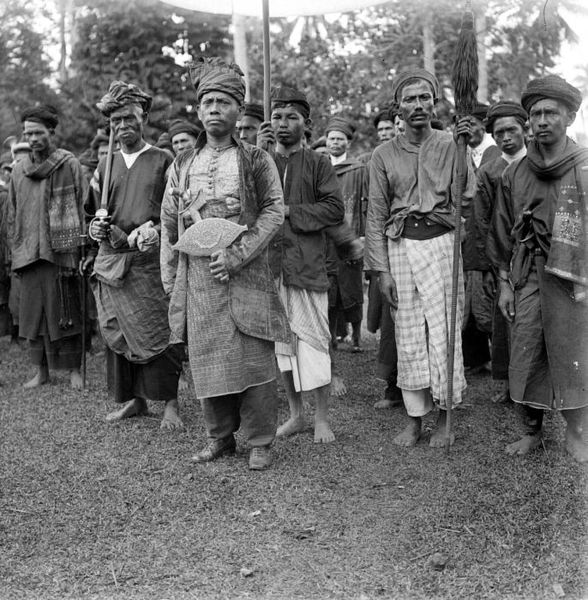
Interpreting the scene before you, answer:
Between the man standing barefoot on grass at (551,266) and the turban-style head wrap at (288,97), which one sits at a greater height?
the turban-style head wrap at (288,97)

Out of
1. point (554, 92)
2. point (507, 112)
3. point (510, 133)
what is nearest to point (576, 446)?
point (554, 92)

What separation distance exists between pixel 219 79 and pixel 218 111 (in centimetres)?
18

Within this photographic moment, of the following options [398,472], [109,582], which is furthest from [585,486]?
[109,582]

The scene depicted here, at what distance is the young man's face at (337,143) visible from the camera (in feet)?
28.1

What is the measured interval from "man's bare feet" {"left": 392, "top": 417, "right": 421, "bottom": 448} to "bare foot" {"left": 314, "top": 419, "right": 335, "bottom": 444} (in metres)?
0.41

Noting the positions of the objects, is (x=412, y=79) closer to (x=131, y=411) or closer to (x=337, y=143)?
(x=131, y=411)

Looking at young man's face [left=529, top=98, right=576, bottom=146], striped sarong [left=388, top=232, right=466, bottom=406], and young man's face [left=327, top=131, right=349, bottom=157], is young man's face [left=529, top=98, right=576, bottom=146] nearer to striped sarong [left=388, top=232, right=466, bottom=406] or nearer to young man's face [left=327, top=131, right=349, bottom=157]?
striped sarong [left=388, top=232, right=466, bottom=406]

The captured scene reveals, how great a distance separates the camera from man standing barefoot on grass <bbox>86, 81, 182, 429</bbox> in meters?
5.55

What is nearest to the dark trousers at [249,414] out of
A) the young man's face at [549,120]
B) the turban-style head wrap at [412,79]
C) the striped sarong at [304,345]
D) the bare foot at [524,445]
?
the striped sarong at [304,345]

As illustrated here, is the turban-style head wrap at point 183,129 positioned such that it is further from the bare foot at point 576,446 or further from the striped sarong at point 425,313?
the bare foot at point 576,446

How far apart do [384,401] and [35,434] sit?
8.39 ft

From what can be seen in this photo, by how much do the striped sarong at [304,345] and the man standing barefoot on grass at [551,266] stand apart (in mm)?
1221

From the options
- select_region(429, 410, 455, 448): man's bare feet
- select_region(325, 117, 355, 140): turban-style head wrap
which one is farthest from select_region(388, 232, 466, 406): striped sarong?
select_region(325, 117, 355, 140): turban-style head wrap

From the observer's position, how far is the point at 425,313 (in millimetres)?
4977
